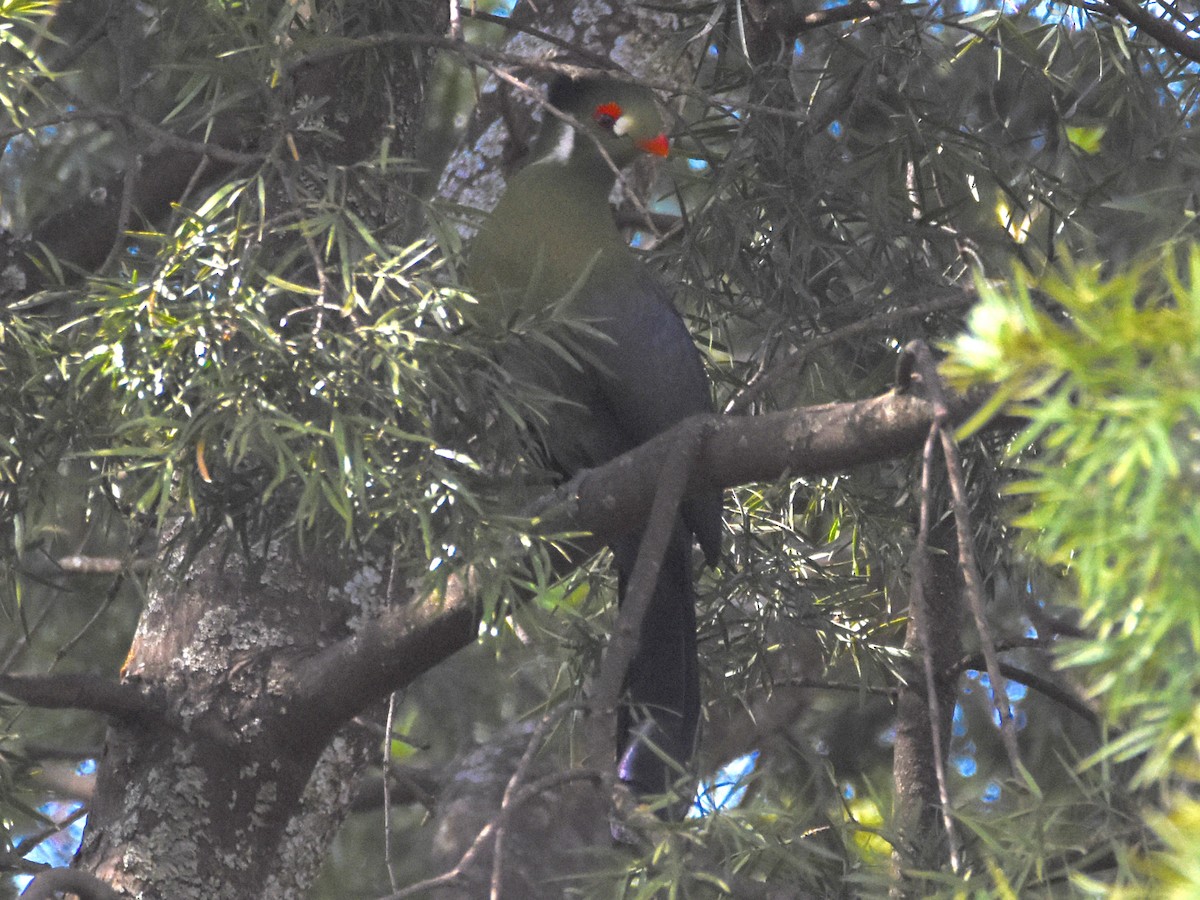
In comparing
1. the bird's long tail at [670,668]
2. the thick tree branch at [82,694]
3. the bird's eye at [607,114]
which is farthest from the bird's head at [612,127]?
the thick tree branch at [82,694]

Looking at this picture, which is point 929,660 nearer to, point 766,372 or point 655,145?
point 766,372

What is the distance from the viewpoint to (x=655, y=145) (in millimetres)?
2172

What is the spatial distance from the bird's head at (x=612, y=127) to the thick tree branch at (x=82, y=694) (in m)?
1.04

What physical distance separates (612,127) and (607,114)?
3 centimetres

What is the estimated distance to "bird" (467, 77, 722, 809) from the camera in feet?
6.03

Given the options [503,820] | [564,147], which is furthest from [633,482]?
[564,147]

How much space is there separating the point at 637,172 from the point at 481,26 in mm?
1047

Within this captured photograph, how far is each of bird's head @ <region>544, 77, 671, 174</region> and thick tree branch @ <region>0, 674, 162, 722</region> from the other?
104cm

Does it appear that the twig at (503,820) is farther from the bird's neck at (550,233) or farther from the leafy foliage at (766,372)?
the bird's neck at (550,233)

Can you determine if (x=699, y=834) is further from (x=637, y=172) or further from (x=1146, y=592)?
(x=637, y=172)

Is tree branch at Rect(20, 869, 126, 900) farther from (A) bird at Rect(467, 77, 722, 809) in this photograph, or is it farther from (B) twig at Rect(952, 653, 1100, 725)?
(B) twig at Rect(952, 653, 1100, 725)

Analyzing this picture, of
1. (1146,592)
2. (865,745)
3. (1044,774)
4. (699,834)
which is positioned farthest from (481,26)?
(1146,592)

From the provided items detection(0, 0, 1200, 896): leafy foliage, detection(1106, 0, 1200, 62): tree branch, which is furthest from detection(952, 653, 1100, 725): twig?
detection(1106, 0, 1200, 62): tree branch

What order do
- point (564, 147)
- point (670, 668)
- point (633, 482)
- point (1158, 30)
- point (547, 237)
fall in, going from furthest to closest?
point (564, 147) < point (547, 237) < point (670, 668) < point (1158, 30) < point (633, 482)
